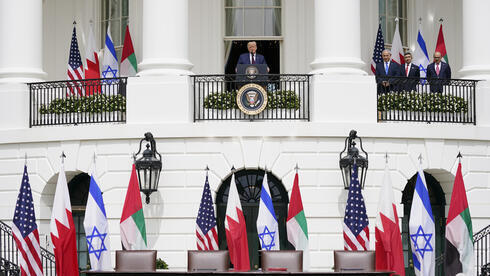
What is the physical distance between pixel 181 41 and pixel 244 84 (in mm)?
1824

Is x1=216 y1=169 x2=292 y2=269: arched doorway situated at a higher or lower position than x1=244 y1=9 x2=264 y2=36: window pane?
lower

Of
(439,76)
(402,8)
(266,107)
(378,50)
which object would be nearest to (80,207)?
(266,107)

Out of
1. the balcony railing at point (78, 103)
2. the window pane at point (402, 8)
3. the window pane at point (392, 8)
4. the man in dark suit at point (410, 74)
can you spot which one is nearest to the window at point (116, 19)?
the balcony railing at point (78, 103)

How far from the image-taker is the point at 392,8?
3919cm

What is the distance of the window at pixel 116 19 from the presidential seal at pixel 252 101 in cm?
550

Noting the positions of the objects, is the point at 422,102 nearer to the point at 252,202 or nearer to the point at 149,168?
the point at 252,202

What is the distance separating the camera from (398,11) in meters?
39.4

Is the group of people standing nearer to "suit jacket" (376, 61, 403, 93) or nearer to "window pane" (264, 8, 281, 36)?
"suit jacket" (376, 61, 403, 93)

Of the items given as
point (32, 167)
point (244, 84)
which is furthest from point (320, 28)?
point (32, 167)

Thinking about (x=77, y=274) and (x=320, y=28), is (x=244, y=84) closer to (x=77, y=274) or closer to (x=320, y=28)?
(x=320, y=28)

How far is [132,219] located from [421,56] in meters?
9.36

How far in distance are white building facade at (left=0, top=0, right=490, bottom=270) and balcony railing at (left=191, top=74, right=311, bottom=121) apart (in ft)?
0.73

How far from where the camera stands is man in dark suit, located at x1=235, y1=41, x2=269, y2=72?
35.7 m

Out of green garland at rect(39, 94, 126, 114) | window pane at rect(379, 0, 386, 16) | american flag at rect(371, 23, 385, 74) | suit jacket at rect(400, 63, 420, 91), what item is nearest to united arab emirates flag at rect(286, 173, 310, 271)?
suit jacket at rect(400, 63, 420, 91)
